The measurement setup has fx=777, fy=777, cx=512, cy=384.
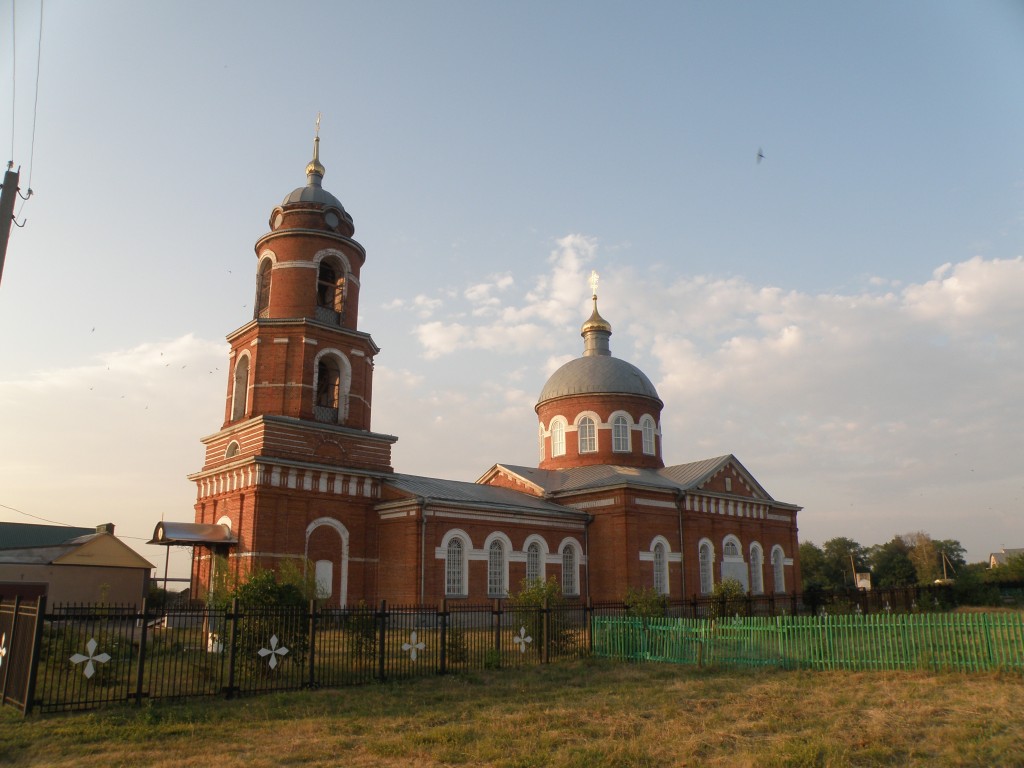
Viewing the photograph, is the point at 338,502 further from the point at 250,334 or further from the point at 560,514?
the point at 560,514

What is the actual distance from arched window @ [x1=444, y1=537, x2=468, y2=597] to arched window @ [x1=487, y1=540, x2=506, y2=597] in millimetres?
1118

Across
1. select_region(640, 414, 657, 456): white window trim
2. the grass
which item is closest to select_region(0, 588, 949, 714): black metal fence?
the grass

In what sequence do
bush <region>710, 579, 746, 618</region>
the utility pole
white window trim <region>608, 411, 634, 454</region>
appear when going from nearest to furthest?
the utility pole < bush <region>710, 579, 746, 618</region> < white window trim <region>608, 411, 634, 454</region>

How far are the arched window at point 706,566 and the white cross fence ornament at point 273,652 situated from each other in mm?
21900

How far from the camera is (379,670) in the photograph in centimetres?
→ 1434

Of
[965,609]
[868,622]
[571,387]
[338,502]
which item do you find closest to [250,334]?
[338,502]

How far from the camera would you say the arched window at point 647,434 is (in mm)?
35781

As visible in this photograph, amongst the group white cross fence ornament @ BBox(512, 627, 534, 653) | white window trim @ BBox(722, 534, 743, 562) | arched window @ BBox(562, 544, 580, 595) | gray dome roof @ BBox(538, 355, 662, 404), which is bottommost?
white cross fence ornament @ BBox(512, 627, 534, 653)

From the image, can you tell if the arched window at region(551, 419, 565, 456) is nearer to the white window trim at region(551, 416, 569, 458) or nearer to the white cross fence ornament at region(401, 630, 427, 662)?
the white window trim at region(551, 416, 569, 458)

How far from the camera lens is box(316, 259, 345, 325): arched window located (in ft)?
86.0

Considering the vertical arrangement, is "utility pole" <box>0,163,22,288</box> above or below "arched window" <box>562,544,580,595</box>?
above

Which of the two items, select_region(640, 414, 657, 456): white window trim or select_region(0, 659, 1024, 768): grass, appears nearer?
select_region(0, 659, 1024, 768): grass

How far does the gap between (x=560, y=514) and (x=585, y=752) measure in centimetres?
2049

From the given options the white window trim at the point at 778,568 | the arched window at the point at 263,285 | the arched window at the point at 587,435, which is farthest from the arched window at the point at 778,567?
the arched window at the point at 263,285
